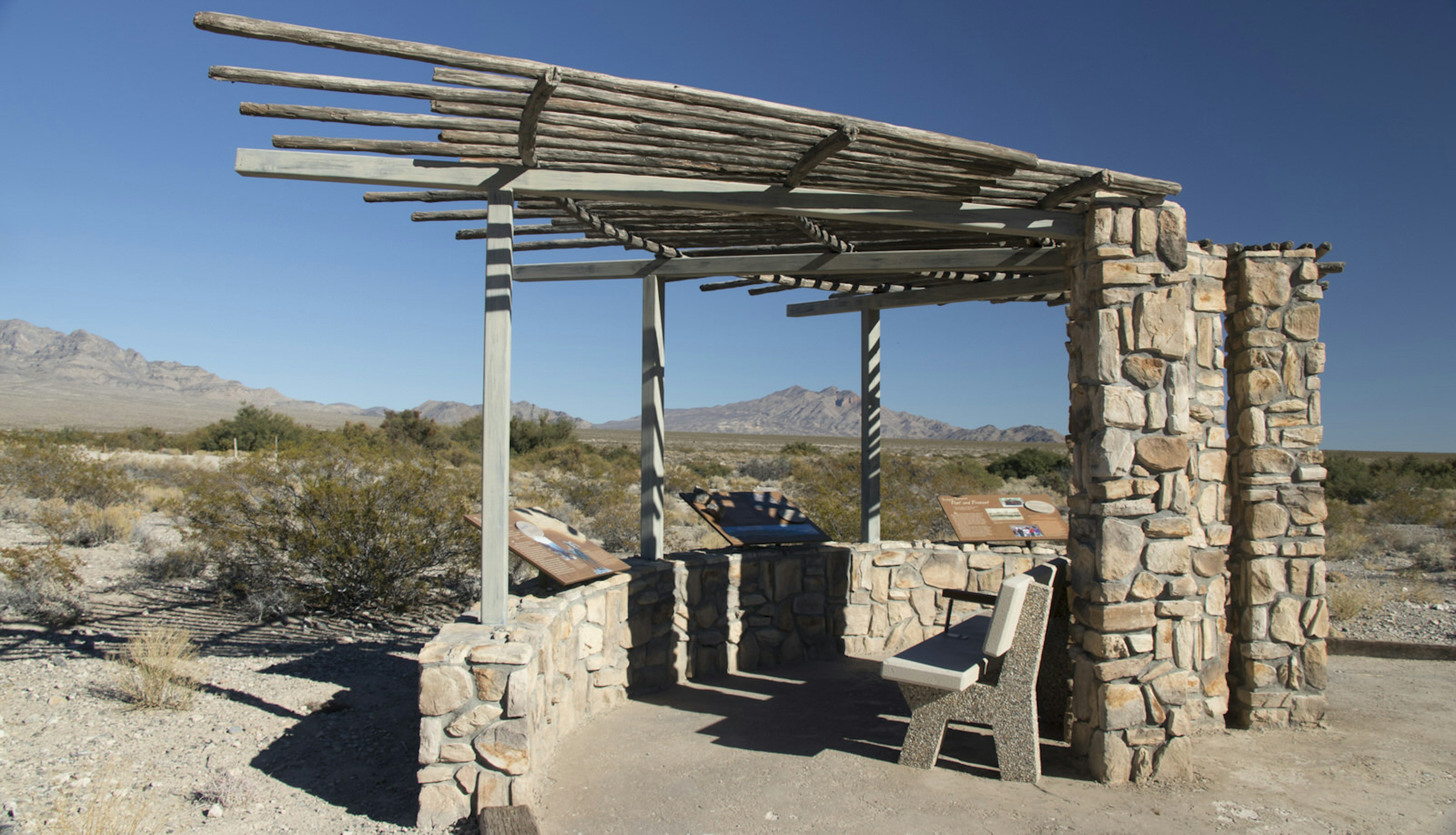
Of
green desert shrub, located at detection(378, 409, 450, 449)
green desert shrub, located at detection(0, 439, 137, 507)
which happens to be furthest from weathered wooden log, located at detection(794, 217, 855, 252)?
green desert shrub, located at detection(378, 409, 450, 449)

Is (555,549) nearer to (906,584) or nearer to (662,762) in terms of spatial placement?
(662,762)

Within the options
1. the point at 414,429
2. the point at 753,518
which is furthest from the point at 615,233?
the point at 414,429

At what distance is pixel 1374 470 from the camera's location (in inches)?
925

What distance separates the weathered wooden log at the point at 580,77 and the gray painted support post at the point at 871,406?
3650mm

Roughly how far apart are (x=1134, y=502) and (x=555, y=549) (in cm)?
339

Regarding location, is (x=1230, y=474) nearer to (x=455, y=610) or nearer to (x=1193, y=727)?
(x=1193, y=727)

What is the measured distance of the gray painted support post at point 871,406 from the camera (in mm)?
7824

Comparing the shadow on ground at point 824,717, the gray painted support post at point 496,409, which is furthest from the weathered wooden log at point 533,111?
the shadow on ground at point 824,717

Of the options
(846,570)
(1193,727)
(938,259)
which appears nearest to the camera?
(1193,727)

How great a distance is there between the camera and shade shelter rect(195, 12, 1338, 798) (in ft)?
12.8

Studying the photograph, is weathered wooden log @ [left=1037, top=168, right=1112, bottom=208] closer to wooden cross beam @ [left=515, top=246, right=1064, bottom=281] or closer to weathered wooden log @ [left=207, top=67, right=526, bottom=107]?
wooden cross beam @ [left=515, top=246, right=1064, bottom=281]

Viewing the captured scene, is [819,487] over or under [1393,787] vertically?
over

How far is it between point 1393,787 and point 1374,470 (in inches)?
952

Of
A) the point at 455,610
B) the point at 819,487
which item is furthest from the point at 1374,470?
the point at 455,610
